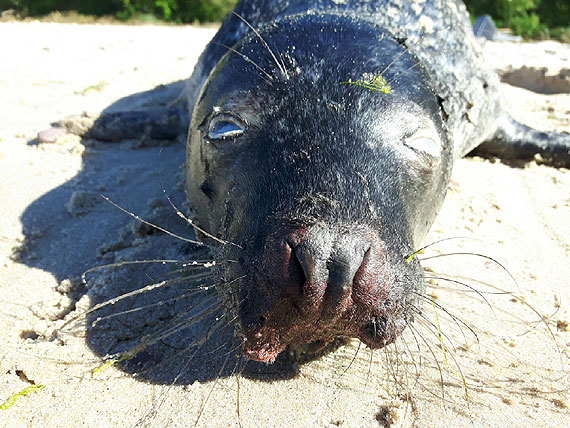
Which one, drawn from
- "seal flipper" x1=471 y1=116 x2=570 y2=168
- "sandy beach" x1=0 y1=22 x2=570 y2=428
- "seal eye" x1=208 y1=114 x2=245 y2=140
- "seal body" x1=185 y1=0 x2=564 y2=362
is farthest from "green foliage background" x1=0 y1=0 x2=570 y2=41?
"seal eye" x1=208 y1=114 x2=245 y2=140

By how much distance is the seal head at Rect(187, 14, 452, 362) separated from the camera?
157 centimetres

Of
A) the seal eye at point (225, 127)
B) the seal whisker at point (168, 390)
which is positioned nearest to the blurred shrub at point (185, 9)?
the seal eye at point (225, 127)

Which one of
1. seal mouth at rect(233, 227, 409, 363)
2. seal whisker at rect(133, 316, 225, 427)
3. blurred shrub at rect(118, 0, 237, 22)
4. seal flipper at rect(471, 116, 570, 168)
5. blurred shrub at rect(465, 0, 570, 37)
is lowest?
blurred shrub at rect(118, 0, 237, 22)

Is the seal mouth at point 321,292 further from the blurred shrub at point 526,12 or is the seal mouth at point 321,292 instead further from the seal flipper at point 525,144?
the blurred shrub at point 526,12

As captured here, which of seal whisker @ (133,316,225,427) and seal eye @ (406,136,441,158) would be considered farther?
seal eye @ (406,136,441,158)

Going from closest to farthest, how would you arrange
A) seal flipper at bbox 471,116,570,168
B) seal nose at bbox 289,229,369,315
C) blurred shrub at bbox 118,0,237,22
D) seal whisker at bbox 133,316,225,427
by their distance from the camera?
seal nose at bbox 289,229,369,315, seal whisker at bbox 133,316,225,427, seal flipper at bbox 471,116,570,168, blurred shrub at bbox 118,0,237,22

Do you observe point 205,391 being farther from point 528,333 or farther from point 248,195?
point 528,333

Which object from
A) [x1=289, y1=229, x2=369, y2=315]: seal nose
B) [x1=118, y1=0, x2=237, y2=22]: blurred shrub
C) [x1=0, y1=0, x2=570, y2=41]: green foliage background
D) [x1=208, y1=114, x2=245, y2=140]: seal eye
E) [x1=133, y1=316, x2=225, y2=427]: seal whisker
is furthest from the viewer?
[x1=118, y1=0, x2=237, y2=22]: blurred shrub

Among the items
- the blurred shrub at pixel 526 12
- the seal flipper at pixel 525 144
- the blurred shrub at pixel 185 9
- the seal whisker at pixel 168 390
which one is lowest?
the blurred shrub at pixel 185 9

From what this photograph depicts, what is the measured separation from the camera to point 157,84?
6.48 m

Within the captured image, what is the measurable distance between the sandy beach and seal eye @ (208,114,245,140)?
24.4 inches

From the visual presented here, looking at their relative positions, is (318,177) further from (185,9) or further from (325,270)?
(185,9)

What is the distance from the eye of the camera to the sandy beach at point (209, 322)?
190 centimetres

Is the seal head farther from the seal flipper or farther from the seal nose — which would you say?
the seal flipper
